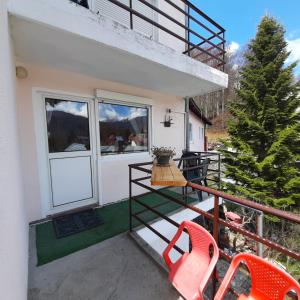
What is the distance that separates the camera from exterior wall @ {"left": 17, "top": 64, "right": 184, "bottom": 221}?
8.65 ft

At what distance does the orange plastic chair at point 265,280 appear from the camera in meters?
0.93

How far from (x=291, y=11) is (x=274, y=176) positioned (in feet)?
21.4

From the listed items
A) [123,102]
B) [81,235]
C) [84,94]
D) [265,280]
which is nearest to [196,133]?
[123,102]

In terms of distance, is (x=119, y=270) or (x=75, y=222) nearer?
(x=119, y=270)

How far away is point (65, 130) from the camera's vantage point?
120 inches

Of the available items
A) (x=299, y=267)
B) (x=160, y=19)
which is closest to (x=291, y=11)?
(x=160, y=19)

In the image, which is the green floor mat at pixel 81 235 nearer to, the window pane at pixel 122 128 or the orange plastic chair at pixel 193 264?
the window pane at pixel 122 128

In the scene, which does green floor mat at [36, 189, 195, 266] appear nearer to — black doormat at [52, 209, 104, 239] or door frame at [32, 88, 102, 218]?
black doormat at [52, 209, 104, 239]

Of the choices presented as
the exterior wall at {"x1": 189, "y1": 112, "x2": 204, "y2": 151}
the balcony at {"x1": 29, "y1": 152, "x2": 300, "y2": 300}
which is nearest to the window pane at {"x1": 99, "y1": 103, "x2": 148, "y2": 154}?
the balcony at {"x1": 29, "y1": 152, "x2": 300, "y2": 300}

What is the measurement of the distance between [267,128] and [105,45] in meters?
5.88

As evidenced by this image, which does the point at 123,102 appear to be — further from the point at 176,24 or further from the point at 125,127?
the point at 176,24

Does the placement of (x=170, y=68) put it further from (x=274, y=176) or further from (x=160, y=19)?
(x=274, y=176)

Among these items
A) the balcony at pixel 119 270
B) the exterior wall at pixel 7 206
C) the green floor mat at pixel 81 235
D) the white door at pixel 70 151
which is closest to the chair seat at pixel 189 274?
the balcony at pixel 119 270

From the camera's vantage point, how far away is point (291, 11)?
684cm
